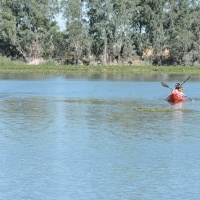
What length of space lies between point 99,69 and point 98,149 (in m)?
65.9

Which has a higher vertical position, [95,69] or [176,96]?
[176,96]

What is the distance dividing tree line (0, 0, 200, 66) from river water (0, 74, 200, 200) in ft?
165

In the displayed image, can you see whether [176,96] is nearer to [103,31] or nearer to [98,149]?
[98,149]

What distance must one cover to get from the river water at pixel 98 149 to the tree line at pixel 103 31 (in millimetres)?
50353

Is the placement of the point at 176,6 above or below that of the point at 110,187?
above

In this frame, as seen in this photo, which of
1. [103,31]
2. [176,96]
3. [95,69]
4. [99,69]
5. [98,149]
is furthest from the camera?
[103,31]

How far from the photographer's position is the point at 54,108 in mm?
40875

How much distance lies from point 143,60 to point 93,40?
8.01 metres

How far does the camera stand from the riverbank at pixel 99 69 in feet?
293

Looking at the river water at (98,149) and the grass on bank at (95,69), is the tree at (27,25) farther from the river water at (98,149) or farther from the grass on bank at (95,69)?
the river water at (98,149)

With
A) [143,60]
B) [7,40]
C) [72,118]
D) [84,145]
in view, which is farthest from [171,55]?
[84,145]

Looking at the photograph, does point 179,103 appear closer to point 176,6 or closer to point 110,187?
point 110,187

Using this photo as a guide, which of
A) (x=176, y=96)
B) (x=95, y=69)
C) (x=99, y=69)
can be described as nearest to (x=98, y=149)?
(x=176, y=96)

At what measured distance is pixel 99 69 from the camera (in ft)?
300
